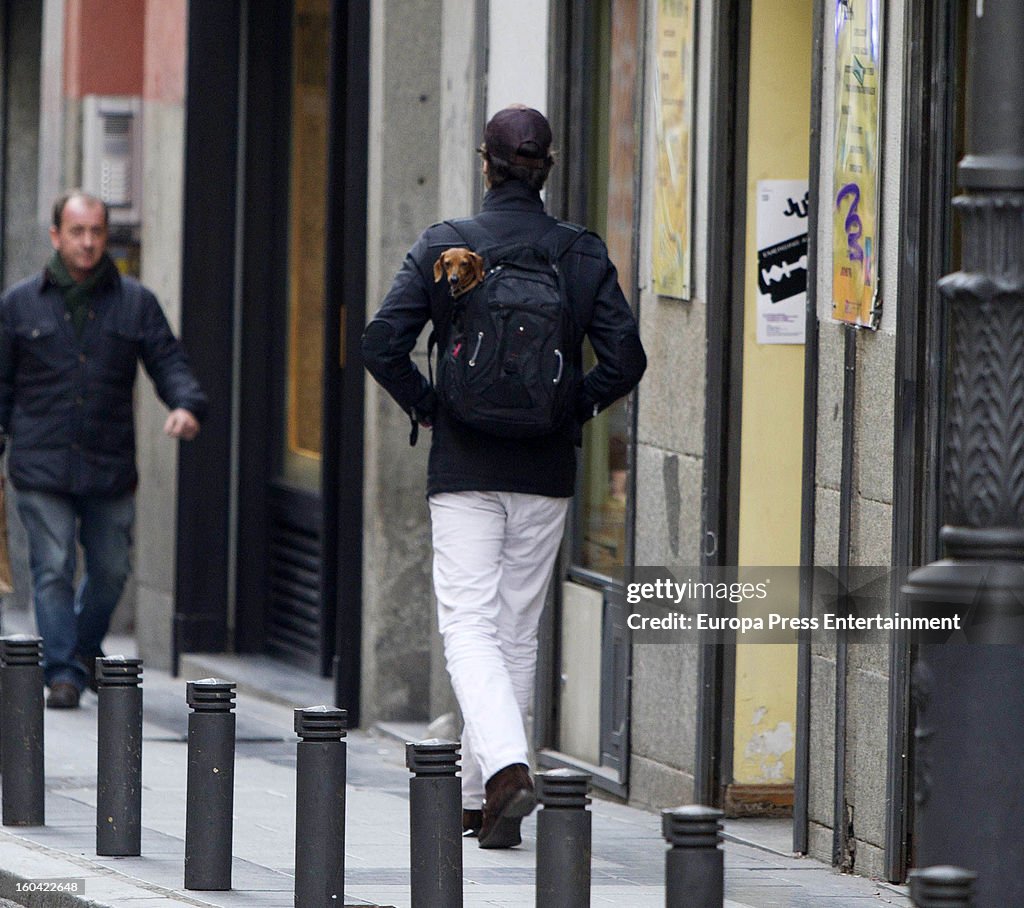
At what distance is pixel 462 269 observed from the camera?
739 cm

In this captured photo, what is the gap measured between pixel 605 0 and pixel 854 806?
3183 millimetres

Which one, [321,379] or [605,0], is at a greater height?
[605,0]

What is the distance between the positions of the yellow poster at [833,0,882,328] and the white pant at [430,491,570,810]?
1.02 meters

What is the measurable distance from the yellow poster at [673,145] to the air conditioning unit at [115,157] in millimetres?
5388

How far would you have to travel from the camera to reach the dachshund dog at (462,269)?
24.2ft

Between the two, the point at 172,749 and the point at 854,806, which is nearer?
the point at 854,806

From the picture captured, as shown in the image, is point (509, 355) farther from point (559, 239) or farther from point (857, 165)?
point (857, 165)

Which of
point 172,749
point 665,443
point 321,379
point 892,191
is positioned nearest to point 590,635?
point 665,443

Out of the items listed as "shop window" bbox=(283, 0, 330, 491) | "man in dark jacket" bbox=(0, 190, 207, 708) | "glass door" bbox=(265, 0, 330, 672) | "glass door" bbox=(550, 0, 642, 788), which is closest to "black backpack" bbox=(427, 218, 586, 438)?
"glass door" bbox=(550, 0, 642, 788)

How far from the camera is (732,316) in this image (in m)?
8.29

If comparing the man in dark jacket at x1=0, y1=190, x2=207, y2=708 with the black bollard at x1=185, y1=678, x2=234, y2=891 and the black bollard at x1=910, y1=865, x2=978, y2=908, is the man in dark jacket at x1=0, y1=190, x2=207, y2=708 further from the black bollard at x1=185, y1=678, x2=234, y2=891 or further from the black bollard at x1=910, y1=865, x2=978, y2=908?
the black bollard at x1=910, y1=865, x2=978, y2=908

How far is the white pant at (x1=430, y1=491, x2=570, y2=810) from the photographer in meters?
7.33

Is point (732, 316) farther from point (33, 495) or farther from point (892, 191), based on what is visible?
point (33, 495)

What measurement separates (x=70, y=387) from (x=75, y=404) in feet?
0.23
